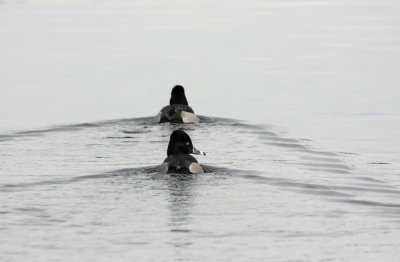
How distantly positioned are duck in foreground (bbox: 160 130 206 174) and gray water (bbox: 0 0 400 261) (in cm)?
27

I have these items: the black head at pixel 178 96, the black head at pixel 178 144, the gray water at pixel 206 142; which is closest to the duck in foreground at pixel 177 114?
the gray water at pixel 206 142

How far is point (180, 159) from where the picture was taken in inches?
822

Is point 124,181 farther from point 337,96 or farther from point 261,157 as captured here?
point 337,96

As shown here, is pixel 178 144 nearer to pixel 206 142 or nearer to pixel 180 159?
pixel 180 159

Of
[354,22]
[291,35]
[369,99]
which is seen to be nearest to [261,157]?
[369,99]

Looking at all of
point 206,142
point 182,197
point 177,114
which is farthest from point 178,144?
point 177,114

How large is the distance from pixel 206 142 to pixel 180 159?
465 cm

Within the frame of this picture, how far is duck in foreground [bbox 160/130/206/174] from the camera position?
20.7 metres

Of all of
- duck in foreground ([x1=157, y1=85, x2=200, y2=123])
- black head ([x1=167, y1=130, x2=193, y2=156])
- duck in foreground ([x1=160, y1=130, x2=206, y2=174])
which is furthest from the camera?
duck in foreground ([x1=157, y1=85, x2=200, y2=123])

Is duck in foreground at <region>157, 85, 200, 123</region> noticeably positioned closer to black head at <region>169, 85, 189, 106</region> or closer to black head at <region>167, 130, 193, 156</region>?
black head at <region>169, 85, 189, 106</region>

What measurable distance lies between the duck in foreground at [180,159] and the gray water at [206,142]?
27 cm

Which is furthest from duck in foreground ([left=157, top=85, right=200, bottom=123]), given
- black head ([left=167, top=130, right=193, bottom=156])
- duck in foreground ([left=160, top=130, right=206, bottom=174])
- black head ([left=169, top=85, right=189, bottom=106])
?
black head ([left=167, top=130, right=193, bottom=156])

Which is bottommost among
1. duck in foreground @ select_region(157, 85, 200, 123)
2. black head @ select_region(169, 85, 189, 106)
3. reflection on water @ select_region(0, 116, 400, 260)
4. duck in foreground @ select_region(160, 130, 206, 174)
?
reflection on water @ select_region(0, 116, 400, 260)

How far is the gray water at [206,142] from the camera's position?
15.6m
